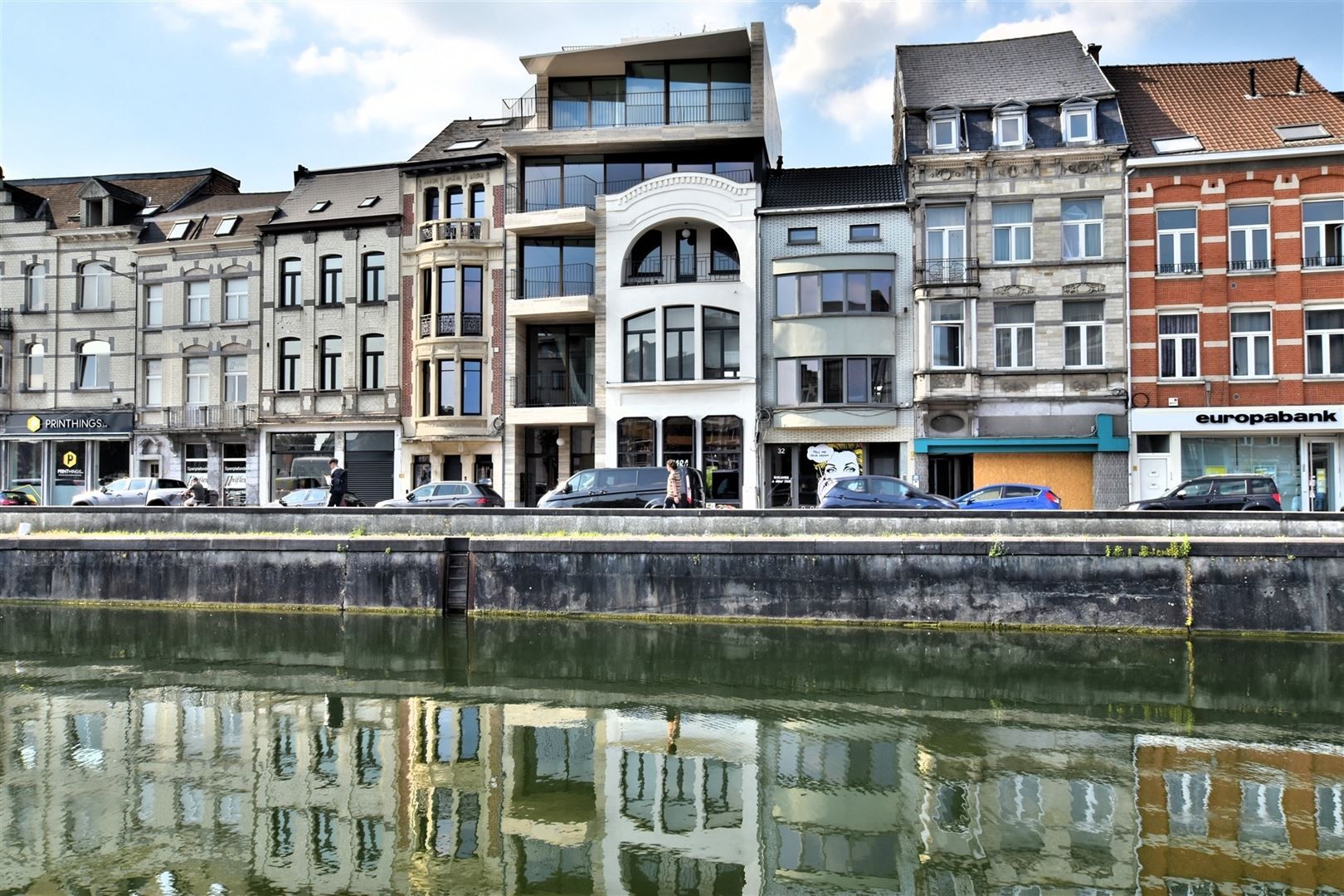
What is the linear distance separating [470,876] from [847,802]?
152 inches

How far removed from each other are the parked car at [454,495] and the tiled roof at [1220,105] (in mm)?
22035

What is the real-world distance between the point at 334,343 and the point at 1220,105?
31486 millimetres

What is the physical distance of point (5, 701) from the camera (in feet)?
46.6

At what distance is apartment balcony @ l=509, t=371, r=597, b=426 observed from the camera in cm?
3347

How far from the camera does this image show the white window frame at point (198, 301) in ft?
126

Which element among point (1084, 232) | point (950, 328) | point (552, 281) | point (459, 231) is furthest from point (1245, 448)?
point (459, 231)

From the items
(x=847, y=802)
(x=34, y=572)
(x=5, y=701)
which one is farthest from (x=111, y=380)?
(x=847, y=802)

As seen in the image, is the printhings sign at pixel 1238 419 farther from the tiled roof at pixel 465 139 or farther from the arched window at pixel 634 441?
the tiled roof at pixel 465 139

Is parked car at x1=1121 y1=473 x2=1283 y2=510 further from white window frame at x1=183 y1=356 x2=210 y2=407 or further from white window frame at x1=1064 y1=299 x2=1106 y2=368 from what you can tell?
white window frame at x1=183 y1=356 x2=210 y2=407

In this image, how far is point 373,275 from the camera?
36562 mm

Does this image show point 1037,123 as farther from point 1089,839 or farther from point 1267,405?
point 1089,839

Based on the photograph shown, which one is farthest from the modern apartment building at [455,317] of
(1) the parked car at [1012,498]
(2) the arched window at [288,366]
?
(1) the parked car at [1012,498]

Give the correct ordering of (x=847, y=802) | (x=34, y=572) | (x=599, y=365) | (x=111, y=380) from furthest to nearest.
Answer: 1. (x=111, y=380)
2. (x=599, y=365)
3. (x=34, y=572)
4. (x=847, y=802)

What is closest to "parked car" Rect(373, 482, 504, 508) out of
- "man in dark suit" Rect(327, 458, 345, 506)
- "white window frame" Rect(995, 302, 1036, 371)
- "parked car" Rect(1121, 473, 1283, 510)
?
"man in dark suit" Rect(327, 458, 345, 506)
